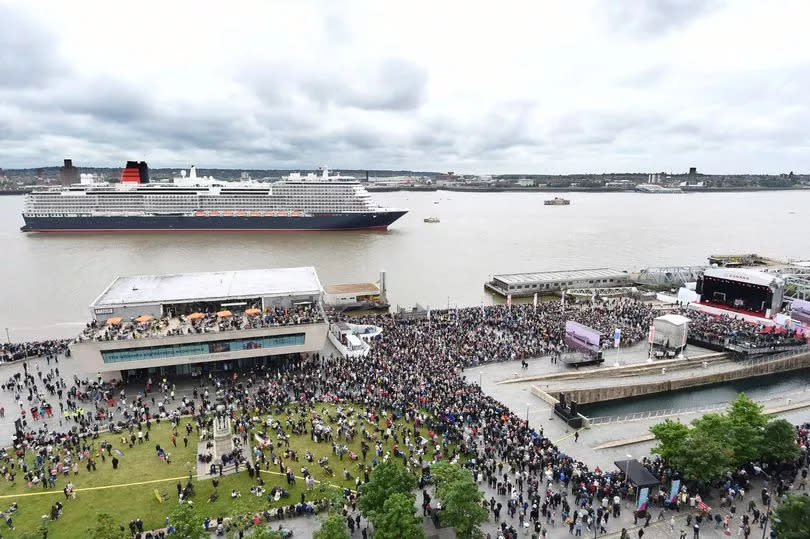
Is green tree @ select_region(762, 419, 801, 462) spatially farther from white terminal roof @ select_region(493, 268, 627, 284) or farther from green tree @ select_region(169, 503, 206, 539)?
white terminal roof @ select_region(493, 268, 627, 284)

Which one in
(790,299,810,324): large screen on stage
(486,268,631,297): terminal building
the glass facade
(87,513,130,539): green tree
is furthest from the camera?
(486,268,631,297): terminal building

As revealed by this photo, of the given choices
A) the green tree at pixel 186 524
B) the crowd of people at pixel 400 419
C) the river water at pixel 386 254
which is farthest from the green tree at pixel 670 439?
the river water at pixel 386 254

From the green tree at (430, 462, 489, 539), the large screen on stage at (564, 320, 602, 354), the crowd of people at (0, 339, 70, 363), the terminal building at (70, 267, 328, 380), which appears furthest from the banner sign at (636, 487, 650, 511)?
the crowd of people at (0, 339, 70, 363)

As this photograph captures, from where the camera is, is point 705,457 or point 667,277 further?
point 667,277

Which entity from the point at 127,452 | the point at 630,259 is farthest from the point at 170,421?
the point at 630,259

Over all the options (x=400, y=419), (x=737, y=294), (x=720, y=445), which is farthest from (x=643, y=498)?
(x=737, y=294)

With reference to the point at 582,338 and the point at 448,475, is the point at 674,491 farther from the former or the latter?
the point at 582,338
